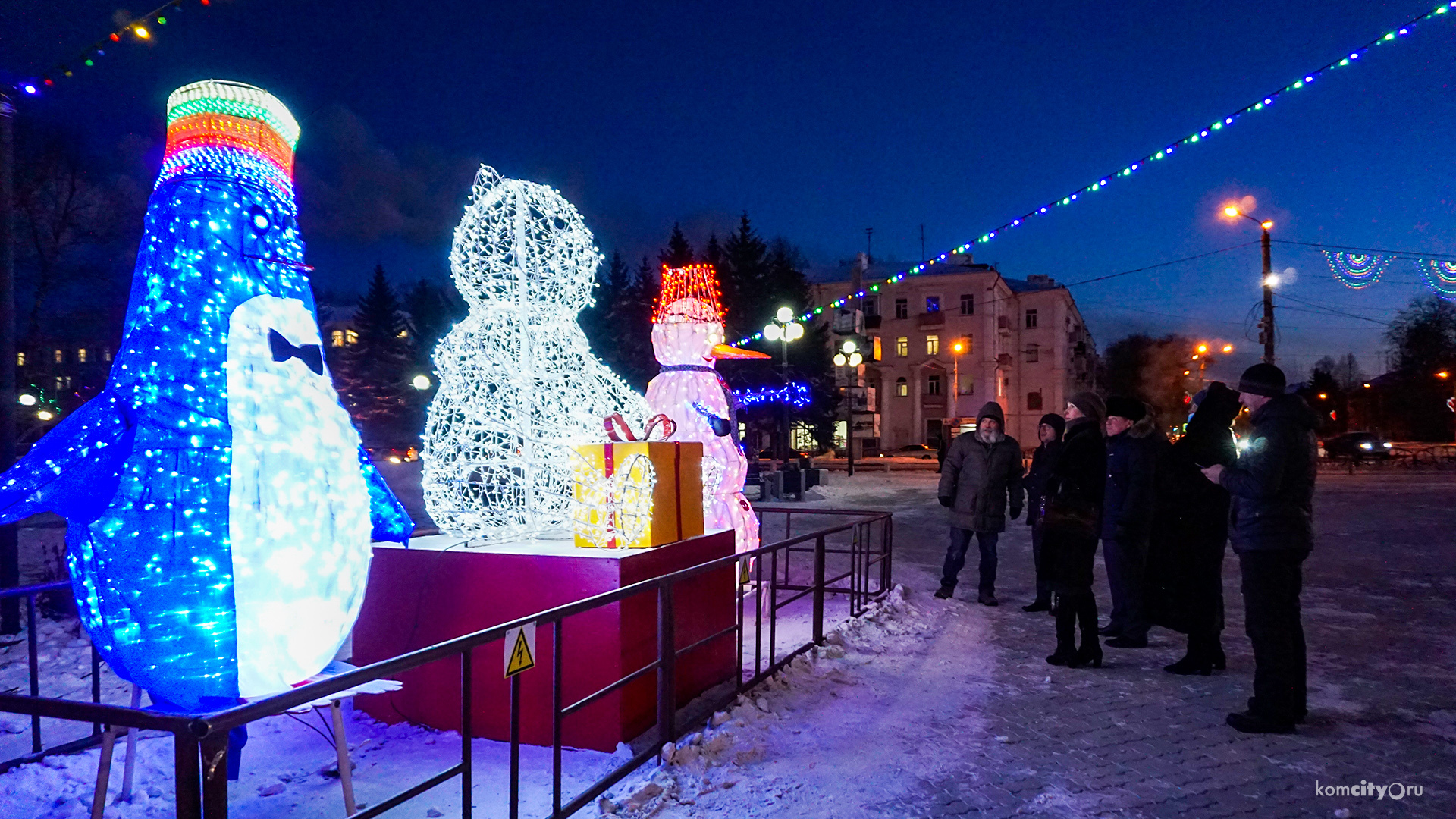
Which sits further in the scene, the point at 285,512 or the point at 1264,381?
the point at 1264,381

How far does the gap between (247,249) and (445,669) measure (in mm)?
2529

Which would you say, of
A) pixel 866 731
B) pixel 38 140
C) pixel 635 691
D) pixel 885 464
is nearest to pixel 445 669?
pixel 635 691

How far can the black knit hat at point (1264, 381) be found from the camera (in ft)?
14.1

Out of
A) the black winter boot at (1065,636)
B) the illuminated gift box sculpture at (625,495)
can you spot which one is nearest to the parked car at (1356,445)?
the black winter boot at (1065,636)

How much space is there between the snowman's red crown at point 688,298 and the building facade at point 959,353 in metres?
38.1

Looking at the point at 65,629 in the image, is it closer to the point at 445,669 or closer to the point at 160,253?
the point at 445,669

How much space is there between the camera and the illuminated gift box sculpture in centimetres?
450

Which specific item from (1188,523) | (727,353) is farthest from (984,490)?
(727,353)

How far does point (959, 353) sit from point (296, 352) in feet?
146

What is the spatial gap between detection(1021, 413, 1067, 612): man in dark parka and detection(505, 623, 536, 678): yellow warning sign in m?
3.81

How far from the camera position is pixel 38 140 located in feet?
39.1

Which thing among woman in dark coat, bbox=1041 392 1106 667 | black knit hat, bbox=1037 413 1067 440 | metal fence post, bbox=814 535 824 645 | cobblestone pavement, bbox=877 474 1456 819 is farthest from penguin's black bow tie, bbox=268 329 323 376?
black knit hat, bbox=1037 413 1067 440

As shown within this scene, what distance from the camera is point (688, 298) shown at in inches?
258

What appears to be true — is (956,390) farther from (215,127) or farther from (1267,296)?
(215,127)
